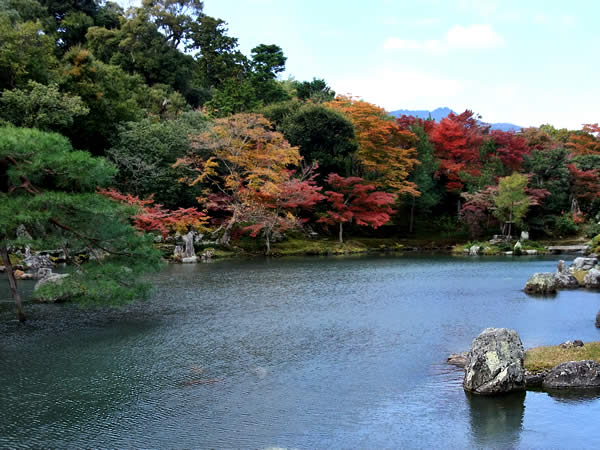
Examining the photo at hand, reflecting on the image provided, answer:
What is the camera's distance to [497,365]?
8.45 meters

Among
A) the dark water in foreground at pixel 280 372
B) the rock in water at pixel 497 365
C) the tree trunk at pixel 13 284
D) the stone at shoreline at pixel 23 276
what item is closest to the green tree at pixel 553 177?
the dark water in foreground at pixel 280 372

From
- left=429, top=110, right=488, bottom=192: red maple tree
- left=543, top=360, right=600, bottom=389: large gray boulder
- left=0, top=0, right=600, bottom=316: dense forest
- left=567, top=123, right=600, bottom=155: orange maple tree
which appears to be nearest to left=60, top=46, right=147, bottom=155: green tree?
left=0, top=0, right=600, bottom=316: dense forest

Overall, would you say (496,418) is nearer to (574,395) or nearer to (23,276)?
(574,395)

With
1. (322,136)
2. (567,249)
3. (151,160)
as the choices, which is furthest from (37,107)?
(567,249)

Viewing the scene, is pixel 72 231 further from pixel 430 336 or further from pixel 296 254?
pixel 296 254

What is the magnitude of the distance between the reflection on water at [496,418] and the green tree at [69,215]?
7.96m

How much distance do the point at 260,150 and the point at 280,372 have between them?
20.2m

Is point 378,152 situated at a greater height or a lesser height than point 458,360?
greater

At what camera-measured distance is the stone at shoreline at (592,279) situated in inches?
699

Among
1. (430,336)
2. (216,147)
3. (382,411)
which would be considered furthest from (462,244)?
(382,411)

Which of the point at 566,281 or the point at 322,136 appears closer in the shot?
the point at 566,281

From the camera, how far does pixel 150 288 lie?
13094 mm

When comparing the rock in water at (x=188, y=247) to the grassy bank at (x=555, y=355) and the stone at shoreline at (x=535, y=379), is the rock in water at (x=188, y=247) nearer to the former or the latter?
the grassy bank at (x=555, y=355)

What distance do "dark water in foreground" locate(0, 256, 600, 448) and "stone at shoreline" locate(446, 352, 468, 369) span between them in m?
0.34
